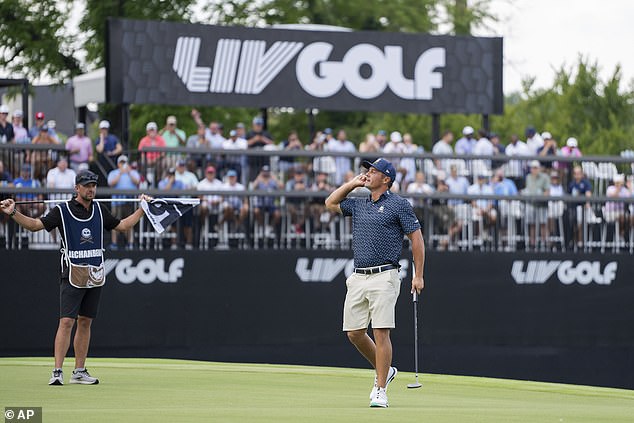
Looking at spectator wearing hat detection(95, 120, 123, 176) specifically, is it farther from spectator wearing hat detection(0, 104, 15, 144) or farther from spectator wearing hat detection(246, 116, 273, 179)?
spectator wearing hat detection(246, 116, 273, 179)

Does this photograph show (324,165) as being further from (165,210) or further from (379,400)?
(379,400)

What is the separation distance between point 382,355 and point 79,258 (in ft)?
10.6

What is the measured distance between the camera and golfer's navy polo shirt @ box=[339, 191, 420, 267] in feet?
36.0

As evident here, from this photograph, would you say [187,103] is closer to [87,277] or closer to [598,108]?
[87,277]

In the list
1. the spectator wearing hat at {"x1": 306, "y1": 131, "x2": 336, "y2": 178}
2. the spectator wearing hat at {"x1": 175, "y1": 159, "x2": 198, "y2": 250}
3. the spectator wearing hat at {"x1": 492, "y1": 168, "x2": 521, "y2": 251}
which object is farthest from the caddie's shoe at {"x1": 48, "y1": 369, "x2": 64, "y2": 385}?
the spectator wearing hat at {"x1": 492, "y1": 168, "x2": 521, "y2": 251}

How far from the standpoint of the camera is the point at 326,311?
73.4 ft

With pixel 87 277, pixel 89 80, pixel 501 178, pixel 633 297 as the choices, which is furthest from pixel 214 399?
pixel 89 80

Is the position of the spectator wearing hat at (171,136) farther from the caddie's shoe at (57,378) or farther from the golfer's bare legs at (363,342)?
the golfer's bare legs at (363,342)

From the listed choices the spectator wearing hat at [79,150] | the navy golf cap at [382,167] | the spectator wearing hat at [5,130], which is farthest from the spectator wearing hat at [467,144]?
the navy golf cap at [382,167]

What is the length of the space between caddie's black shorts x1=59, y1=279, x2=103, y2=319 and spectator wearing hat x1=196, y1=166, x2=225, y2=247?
8.57 meters

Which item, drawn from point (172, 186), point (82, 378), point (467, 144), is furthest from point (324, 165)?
point (82, 378)

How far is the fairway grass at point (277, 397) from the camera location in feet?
31.7

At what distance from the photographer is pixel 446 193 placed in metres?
22.3

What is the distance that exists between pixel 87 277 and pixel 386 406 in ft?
11.2
